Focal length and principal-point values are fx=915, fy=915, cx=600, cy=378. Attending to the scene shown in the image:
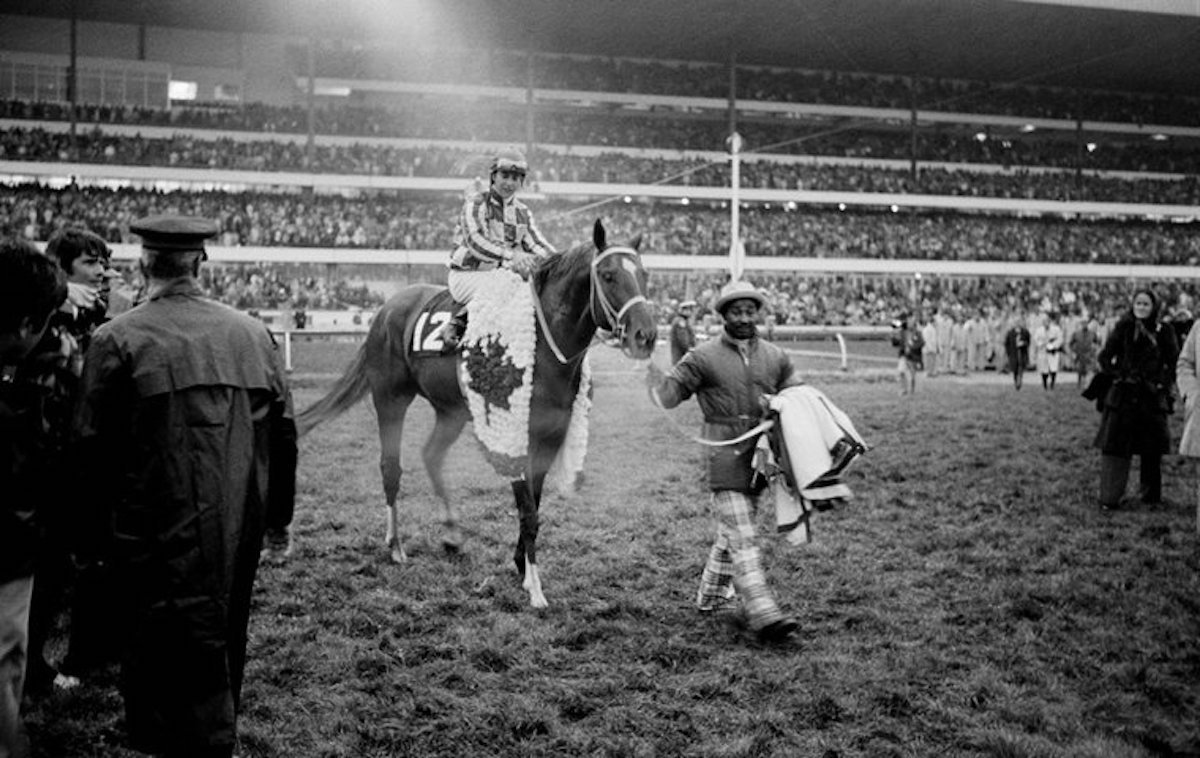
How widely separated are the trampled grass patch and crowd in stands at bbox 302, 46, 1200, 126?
32992mm

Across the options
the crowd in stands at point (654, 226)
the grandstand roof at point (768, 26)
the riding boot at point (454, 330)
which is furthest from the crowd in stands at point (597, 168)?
the riding boot at point (454, 330)

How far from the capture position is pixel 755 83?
41.5 metres

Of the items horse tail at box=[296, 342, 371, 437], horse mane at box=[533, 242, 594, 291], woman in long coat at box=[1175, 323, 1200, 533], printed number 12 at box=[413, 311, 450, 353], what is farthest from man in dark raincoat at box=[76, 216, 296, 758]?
woman in long coat at box=[1175, 323, 1200, 533]

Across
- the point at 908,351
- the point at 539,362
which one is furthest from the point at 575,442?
the point at 908,351

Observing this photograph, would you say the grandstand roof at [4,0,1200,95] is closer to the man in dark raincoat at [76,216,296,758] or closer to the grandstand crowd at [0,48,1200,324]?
the grandstand crowd at [0,48,1200,324]

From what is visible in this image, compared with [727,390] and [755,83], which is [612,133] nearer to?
[755,83]

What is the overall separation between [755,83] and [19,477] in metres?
42.1

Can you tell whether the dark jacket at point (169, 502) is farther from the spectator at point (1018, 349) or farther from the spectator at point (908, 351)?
the spectator at point (1018, 349)

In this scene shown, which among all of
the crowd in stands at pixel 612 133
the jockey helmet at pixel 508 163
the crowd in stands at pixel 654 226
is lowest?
the jockey helmet at pixel 508 163

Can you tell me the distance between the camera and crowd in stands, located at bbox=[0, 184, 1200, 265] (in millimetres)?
32156

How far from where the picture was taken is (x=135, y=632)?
281cm

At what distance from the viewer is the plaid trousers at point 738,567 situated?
182 inches

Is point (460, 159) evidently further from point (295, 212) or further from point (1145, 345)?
point (1145, 345)

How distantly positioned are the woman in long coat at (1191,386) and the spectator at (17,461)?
22.0 feet
